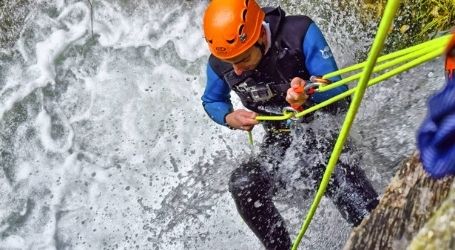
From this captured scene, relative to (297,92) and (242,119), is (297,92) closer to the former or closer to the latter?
(297,92)

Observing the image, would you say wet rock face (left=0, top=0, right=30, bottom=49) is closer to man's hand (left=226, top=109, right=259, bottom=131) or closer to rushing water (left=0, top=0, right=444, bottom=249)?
rushing water (left=0, top=0, right=444, bottom=249)

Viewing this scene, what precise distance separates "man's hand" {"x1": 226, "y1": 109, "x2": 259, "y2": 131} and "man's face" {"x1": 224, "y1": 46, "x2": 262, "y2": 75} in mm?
220

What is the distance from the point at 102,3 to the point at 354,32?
2556mm

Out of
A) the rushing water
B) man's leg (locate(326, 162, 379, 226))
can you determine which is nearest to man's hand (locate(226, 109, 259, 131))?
man's leg (locate(326, 162, 379, 226))

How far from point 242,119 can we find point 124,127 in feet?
8.63

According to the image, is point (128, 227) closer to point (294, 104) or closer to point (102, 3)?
point (102, 3)

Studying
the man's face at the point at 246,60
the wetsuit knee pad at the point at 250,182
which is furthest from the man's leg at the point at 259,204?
the man's face at the point at 246,60

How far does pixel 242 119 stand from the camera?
3498mm

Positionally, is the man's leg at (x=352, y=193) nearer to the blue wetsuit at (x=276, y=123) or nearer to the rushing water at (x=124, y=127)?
the blue wetsuit at (x=276, y=123)

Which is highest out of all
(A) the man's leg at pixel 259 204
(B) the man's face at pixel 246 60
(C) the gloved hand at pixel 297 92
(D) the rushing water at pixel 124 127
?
(C) the gloved hand at pixel 297 92

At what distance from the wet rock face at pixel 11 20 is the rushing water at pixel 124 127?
0.06 meters

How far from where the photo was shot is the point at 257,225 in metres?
3.70

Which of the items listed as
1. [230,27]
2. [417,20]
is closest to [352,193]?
[230,27]

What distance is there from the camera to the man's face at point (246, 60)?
3.39 meters
